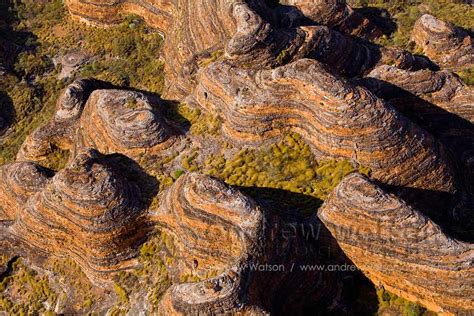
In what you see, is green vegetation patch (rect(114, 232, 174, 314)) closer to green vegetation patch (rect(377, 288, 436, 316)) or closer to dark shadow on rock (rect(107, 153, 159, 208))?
dark shadow on rock (rect(107, 153, 159, 208))

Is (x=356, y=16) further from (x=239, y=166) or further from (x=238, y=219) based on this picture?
(x=238, y=219)

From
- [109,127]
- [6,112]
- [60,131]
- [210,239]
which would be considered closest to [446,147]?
[210,239]

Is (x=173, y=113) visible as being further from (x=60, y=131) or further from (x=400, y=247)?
(x=400, y=247)

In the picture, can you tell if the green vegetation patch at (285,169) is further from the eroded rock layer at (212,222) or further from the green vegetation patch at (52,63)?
the green vegetation patch at (52,63)

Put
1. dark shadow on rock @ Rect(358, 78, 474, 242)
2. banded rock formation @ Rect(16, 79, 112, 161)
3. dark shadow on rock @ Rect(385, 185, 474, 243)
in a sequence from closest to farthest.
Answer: dark shadow on rock @ Rect(385, 185, 474, 243) < dark shadow on rock @ Rect(358, 78, 474, 242) < banded rock formation @ Rect(16, 79, 112, 161)

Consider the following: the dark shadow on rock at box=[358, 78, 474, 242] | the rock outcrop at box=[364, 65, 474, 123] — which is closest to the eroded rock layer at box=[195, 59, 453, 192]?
the dark shadow on rock at box=[358, 78, 474, 242]

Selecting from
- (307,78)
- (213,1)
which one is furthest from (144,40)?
(307,78)

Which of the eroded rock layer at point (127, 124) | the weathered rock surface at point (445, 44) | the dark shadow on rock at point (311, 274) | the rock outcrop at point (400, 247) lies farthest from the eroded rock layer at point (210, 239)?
the weathered rock surface at point (445, 44)
